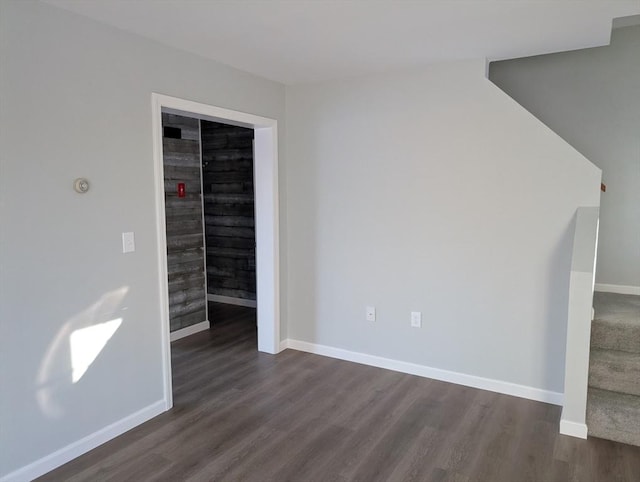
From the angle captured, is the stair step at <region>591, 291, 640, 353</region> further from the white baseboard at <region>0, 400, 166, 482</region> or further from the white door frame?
the white baseboard at <region>0, 400, 166, 482</region>

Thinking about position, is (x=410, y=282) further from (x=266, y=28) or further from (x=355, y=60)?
(x=266, y=28)

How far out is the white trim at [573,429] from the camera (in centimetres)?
274

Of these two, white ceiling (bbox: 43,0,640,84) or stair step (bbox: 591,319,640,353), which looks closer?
white ceiling (bbox: 43,0,640,84)

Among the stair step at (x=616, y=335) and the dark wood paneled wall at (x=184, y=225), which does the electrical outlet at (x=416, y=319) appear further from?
the dark wood paneled wall at (x=184, y=225)

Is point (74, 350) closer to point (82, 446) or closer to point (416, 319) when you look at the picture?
point (82, 446)

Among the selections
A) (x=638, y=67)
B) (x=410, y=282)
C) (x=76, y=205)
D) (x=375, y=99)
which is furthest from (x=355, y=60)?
(x=638, y=67)

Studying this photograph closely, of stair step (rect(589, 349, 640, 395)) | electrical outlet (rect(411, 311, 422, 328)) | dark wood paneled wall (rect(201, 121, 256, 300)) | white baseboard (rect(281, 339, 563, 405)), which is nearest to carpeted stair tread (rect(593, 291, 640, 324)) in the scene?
stair step (rect(589, 349, 640, 395))

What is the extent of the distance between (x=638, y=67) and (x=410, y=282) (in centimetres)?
254

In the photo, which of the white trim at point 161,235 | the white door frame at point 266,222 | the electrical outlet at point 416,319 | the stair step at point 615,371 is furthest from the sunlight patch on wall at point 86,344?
the stair step at point 615,371

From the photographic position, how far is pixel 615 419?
8.88ft

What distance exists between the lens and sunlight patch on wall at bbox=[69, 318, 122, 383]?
253 centimetres

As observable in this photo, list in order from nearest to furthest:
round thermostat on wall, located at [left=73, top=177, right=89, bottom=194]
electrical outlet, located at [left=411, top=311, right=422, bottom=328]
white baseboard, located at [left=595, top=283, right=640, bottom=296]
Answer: round thermostat on wall, located at [left=73, top=177, right=89, bottom=194] < electrical outlet, located at [left=411, top=311, right=422, bottom=328] < white baseboard, located at [left=595, top=283, right=640, bottom=296]

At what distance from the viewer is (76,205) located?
2496 mm

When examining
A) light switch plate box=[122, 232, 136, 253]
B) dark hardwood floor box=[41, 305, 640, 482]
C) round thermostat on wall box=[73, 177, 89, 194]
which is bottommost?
dark hardwood floor box=[41, 305, 640, 482]
